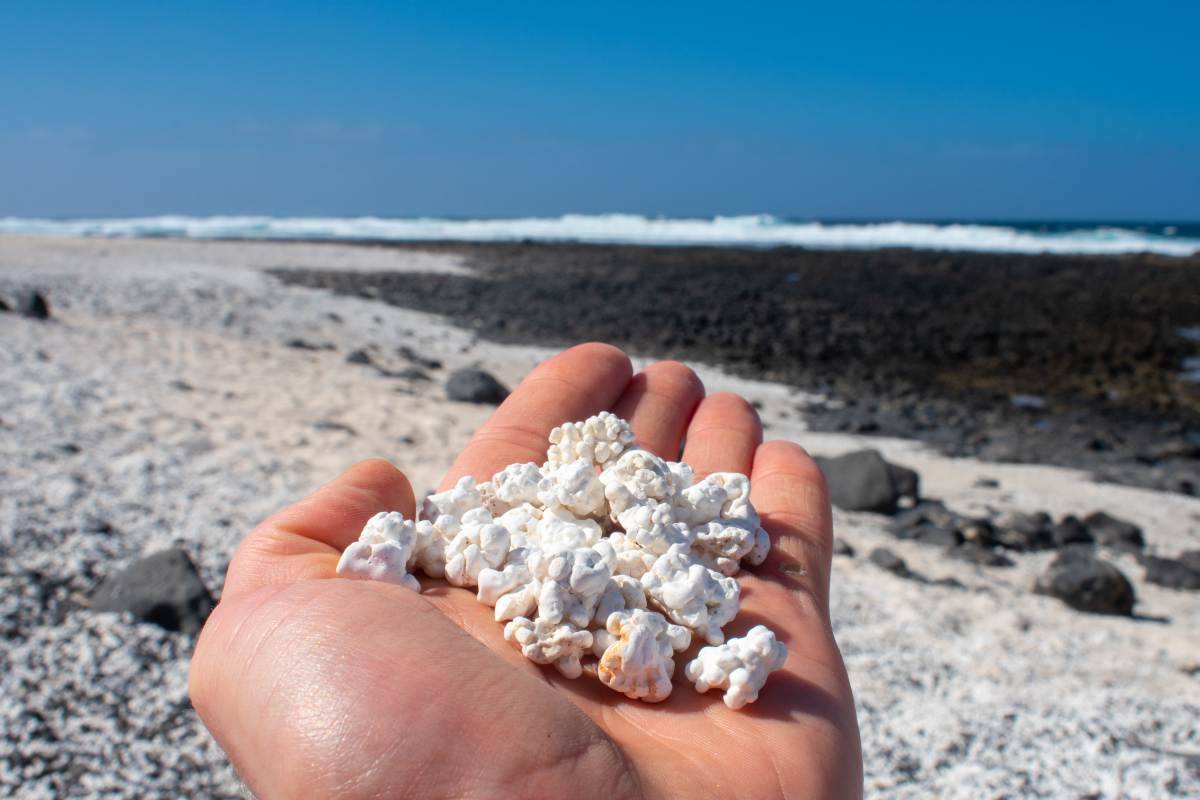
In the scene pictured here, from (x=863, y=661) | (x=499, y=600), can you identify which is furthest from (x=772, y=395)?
(x=499, y=600)

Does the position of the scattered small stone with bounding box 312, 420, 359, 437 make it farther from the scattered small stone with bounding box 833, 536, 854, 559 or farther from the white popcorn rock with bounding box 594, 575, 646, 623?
the white popcorn rock with bounding box 594, 575, 646, 623

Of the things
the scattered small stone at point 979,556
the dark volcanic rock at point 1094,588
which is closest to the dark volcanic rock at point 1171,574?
the dark volcanic rock at point 1094,588

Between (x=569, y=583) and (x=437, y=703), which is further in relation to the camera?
(x=569, y=583)

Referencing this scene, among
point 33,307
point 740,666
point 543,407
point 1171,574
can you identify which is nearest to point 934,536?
point 1171,574

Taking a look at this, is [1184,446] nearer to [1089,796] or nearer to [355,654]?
[1089,796]

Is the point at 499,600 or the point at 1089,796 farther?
the point at 1089,796

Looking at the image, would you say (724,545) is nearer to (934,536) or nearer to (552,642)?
(552,642)

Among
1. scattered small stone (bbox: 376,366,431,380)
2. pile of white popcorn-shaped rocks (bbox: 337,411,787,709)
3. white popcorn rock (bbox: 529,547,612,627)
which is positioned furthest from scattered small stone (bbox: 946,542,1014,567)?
scattered small stone (bbox: 376,366,431,380)

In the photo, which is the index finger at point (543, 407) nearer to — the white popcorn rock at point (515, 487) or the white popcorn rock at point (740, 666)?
the white popcorn rock at point (515, 487)
